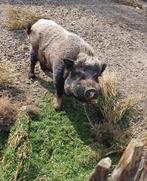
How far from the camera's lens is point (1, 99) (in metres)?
6.87

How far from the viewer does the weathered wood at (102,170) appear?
439cm

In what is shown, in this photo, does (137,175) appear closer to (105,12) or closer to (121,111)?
(121,111)

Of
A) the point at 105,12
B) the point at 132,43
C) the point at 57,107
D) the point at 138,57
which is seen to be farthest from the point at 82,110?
the point at 105,12

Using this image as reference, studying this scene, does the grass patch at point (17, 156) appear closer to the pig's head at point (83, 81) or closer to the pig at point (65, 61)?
the pig at point (65, 61)

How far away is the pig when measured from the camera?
20.9 feet

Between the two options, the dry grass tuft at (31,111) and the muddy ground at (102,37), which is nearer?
the dry grass tuft at (31,111)

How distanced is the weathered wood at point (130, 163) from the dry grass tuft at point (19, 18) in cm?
479

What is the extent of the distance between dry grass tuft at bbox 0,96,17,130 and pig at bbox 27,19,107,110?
61 cm

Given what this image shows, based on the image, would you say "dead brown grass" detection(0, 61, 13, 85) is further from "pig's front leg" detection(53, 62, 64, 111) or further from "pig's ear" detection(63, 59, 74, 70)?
"pig's ear" detection(63, 59, 74, 70)

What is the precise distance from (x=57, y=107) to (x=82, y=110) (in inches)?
14.8

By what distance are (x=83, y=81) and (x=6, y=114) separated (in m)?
1.15

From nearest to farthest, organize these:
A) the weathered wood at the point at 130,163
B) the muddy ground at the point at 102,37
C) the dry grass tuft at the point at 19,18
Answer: the weathered wood at the point at 130,163
the muddy ground at the point at 102,37
the dry grass tuft at the point at 19,18

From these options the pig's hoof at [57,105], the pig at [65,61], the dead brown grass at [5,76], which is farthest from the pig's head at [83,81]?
the dead brown grass at [5,76]

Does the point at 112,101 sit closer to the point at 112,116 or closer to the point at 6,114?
the point at 112,116
